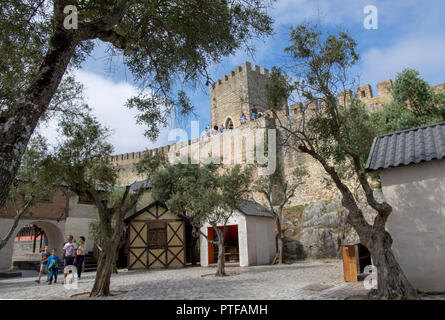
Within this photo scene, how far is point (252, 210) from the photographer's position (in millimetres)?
18109

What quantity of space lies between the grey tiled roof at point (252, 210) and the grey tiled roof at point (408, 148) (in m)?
9.46

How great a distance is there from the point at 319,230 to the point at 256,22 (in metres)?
14.1

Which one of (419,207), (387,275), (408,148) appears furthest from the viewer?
(408,148)

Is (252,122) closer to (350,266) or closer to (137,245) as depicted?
(137,245)

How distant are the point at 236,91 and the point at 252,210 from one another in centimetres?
1565

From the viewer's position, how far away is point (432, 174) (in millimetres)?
6699

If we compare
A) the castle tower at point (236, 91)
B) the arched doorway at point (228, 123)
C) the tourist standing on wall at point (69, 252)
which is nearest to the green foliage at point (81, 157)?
the tourist standing on wall at point (69, 252)

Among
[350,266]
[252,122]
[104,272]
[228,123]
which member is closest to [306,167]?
[252,122]

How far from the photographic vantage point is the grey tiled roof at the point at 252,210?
17055 mm

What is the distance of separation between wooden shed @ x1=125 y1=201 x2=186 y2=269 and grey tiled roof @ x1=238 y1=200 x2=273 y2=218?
3.45 metres

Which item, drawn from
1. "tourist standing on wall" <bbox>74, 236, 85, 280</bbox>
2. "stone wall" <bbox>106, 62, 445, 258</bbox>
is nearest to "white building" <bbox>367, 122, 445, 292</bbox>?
"stone wall" <bbox>106, 62, 445, 258</bbox>

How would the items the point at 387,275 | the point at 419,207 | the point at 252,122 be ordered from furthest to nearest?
the point at 252,122 → the point at 419,207 → the point at 387,275

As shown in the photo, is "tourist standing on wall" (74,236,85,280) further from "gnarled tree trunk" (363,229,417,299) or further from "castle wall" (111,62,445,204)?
"gnarled tree trunk" (363,229,417,299)
